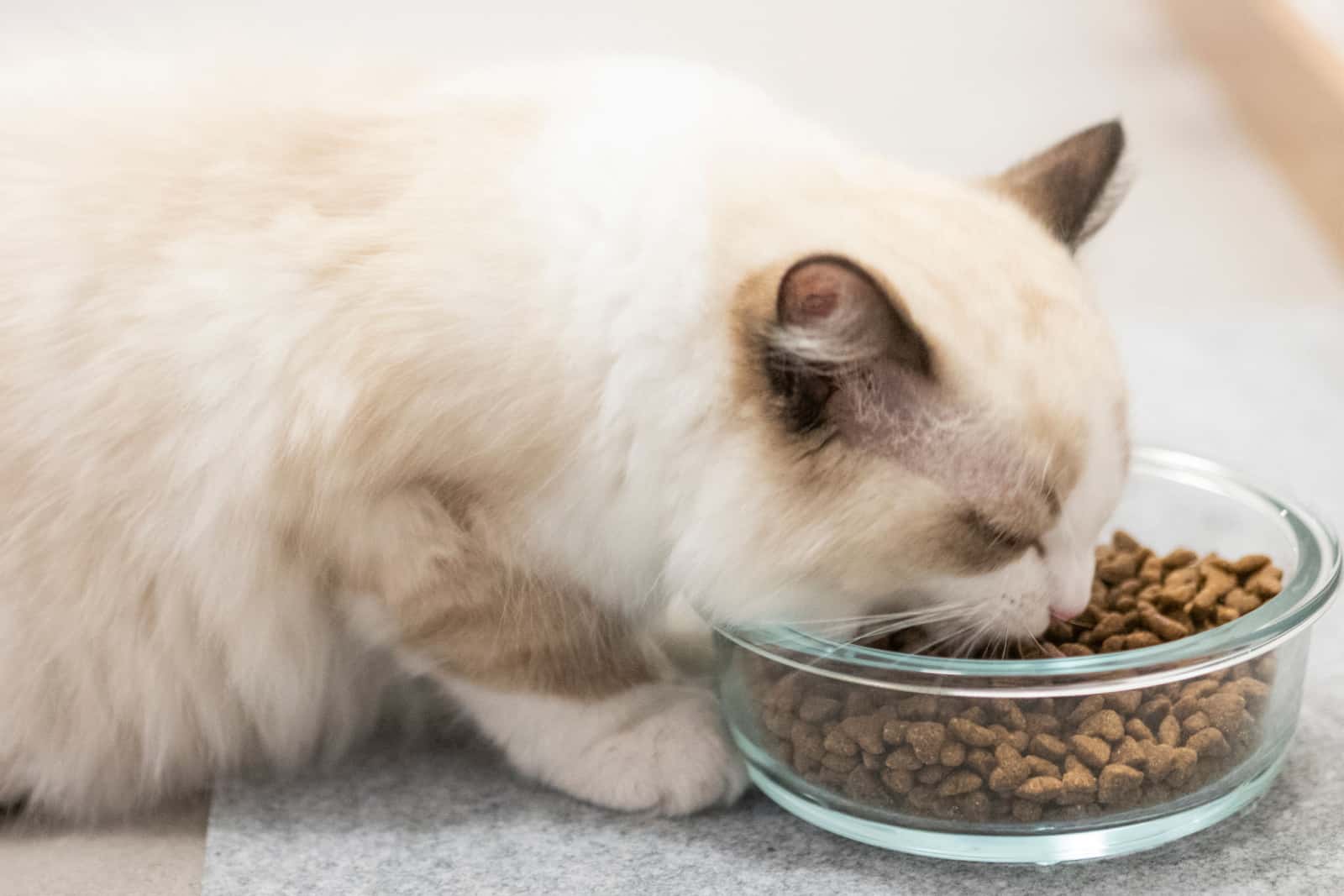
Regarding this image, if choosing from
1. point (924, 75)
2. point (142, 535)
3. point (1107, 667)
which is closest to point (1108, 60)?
point (924, 75)

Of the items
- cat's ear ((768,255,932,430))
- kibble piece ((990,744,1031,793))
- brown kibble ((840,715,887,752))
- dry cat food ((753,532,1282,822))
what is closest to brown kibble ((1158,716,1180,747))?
dry cat food ((753,532,1282,822))

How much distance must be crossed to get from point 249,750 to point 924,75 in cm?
188

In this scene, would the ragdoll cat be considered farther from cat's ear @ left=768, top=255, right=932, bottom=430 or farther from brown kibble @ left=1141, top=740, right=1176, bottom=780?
brown kibble @ left=1141, top=740, right=1176, bottom=780

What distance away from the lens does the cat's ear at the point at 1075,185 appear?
126cm

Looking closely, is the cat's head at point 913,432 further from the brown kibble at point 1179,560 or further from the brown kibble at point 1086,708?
the brown kibble at point 1179,560

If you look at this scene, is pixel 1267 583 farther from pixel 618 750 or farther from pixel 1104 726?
pixel 618 750

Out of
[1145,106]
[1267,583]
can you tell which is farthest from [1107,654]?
[1145,106]

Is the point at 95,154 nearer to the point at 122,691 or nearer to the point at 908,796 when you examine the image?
the point at 122,691

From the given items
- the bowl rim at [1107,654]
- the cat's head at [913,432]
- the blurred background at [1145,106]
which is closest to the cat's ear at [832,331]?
the cat's head at [913,432]

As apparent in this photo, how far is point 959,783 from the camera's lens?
3.72 feet

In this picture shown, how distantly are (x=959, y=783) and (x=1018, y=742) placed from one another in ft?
0.18

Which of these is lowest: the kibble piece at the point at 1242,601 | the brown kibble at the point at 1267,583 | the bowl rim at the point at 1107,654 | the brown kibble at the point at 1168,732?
the brown kibble at the point at 1168,732

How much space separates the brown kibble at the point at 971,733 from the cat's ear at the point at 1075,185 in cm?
42

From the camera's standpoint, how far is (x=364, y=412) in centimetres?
115
